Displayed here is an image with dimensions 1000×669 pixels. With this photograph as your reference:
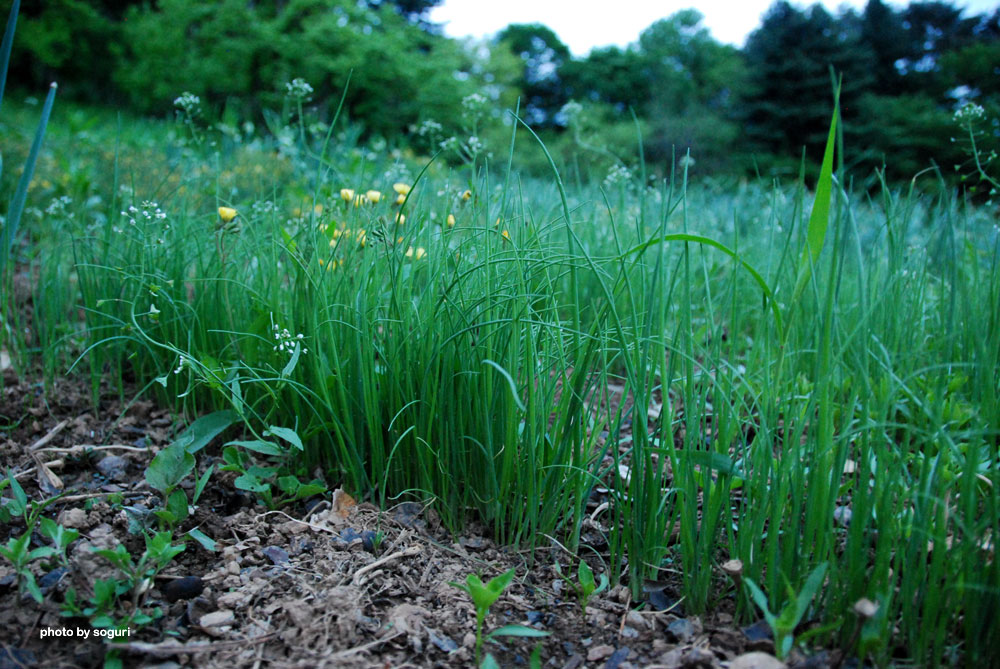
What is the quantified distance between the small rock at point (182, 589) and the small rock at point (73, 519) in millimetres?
268

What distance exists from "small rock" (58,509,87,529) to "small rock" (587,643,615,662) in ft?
3.30

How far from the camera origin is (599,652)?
1041mm

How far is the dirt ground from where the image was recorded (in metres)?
1.00

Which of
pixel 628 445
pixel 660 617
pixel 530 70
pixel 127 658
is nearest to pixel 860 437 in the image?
pixel 660 617

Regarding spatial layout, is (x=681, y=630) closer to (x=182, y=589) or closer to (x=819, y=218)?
(x=819, y=218)

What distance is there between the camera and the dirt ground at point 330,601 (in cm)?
100

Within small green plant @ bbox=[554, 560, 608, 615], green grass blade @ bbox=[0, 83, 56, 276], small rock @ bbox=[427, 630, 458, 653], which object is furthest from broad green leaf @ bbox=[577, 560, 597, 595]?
green grass blade @ bbox=[0, 83, 56, 276]

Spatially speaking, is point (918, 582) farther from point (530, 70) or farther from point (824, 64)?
point (530, 70)

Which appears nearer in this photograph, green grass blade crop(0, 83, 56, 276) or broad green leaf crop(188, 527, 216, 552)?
broad green leaf crop(188, 527, 216, 552)

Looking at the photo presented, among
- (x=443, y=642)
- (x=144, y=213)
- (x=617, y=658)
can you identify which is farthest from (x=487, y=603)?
(x=144, y=213)

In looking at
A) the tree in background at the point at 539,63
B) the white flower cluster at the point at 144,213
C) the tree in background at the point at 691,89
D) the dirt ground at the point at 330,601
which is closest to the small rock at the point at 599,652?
the dirt ground at the point at 330,601

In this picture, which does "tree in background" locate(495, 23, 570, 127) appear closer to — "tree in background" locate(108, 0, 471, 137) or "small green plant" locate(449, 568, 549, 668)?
"tree in background" locate(108, 0, 471, 137)

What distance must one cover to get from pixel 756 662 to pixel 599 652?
0.25 m

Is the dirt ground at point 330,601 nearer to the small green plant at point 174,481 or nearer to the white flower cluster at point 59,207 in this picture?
the small green plant at point 174,481
